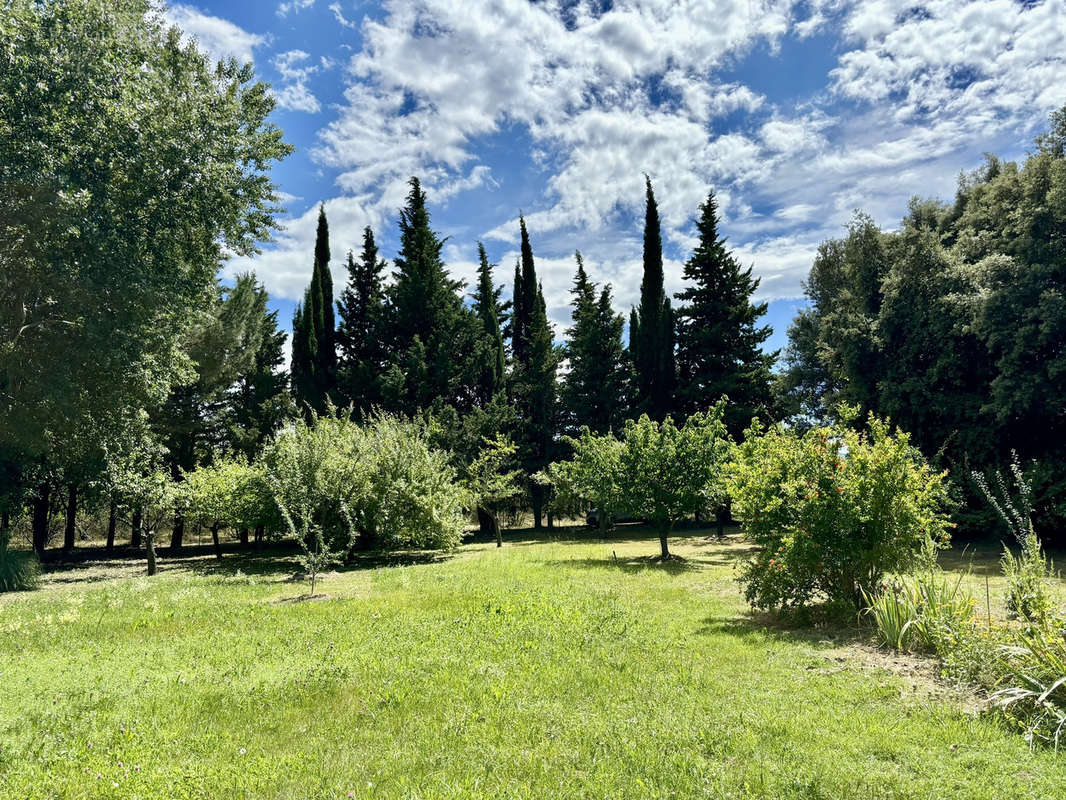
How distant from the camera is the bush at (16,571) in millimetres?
14398

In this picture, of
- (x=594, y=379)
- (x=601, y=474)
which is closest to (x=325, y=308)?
(x=594, y=379)

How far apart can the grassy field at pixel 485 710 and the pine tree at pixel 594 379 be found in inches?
948

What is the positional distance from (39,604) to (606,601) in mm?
11216

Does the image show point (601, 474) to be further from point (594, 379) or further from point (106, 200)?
point (594, 379)

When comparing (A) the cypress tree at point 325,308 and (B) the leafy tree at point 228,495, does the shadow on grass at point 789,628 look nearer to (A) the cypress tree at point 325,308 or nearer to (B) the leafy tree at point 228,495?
(B) the leafy tree at point 228,495

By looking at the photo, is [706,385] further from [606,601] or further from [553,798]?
[553,798]

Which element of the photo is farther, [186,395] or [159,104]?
[186,395]

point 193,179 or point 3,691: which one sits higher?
point 193,179

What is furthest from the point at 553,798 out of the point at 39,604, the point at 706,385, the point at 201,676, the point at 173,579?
the point at 706,385

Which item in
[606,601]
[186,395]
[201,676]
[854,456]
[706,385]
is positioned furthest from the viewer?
[706,385]

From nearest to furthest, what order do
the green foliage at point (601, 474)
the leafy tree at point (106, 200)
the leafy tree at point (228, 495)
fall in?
the leafy tree at point (106, 200), the green foliage at point (601, 474), the leafy tree at point (228, 495)

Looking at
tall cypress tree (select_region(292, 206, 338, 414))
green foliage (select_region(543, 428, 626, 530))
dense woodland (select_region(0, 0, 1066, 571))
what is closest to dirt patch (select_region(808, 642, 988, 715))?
green foliage (select_region(543, 428, 626, 530))

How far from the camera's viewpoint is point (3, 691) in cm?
585

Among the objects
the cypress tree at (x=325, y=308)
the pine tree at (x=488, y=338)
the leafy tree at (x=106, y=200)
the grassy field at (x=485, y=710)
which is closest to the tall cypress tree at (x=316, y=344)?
the cypress tree at (x=325, y=308)
